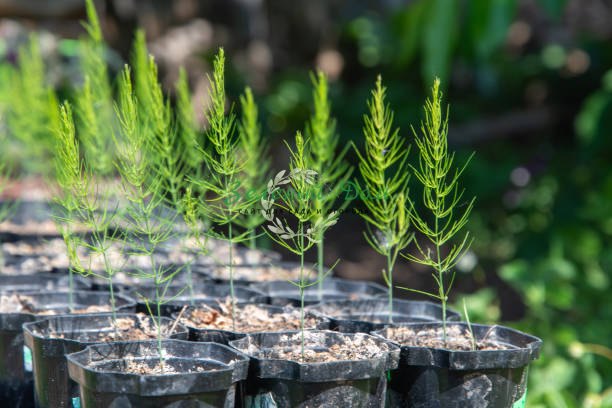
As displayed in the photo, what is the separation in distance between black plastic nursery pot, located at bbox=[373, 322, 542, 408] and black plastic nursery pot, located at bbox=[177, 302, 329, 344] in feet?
0.83

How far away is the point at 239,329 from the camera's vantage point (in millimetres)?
1742

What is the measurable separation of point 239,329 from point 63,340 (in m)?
0.36

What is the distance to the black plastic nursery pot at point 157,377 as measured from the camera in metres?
1.32

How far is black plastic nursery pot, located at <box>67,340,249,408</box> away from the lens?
1.32 metres

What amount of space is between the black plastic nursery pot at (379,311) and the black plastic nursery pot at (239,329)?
0.05m

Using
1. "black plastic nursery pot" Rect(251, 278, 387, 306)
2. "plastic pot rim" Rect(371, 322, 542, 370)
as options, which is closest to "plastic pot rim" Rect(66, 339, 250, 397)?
"plastic pot rim" Rect(371, 322, 542, 370)

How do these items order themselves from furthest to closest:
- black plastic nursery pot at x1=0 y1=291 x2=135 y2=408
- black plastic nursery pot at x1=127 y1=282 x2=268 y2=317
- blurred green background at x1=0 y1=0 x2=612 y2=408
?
blurred green background at x1=0 y1=0 x2=612 y2=408 → black plastic nursery pot at x1=127 y1=282 x2=268 y2=317 → black plastic nursery pot at x1=0 y1=291 x2=135 y2=408

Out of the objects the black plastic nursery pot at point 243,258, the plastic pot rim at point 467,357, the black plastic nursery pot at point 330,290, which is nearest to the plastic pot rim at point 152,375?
the plastic pot rim at point 467,357

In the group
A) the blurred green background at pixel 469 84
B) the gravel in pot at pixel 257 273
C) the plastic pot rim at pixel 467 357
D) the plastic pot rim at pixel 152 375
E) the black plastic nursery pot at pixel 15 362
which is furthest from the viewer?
the blurred green background at pixel 469 84

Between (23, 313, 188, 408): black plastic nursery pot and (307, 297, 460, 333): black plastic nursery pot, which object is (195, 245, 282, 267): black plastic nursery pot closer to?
(307, 297, 460, 333): black plastic nursery pot

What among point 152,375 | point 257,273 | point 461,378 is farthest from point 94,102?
point 461,378

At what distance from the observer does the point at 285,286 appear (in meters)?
2.23

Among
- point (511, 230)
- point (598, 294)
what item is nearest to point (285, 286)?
point (598, 294)

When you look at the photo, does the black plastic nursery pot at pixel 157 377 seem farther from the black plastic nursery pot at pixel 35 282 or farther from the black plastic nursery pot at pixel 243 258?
the black plastic nursery pot at pixel 243 258
